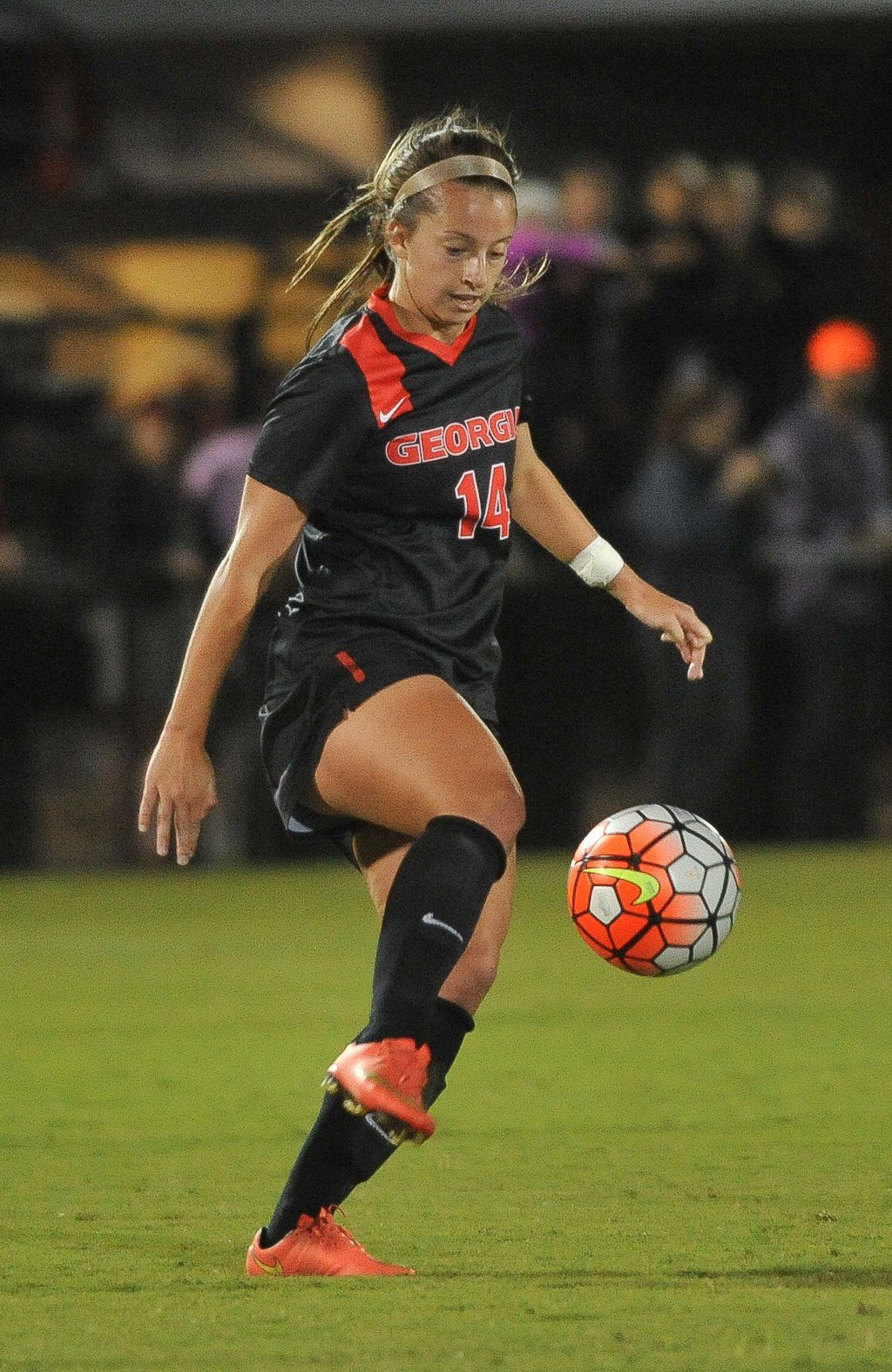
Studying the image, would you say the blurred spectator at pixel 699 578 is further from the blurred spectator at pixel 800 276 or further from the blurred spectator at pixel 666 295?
the blurred spectator at pixel 800 276

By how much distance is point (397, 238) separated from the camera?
386cm

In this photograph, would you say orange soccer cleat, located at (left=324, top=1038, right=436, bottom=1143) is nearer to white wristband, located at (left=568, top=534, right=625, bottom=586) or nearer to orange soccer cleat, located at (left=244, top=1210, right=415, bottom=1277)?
orange soccer cleat, located at (left=244, top=1210, right=415, bottom=1277)

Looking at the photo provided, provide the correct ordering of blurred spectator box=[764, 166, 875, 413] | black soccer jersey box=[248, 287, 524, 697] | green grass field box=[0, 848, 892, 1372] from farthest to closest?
blurred spectator box=[764, 166, 875, 413], black soccer jersey box=[248, 287, 524, 697], green grass field box=[0, 848, 892, 1372]

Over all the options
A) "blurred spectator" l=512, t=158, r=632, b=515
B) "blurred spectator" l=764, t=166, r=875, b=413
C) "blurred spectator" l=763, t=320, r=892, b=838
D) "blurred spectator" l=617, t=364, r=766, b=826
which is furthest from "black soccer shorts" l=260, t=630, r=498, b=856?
"blurred spectator" l=764, t=166, r=875, b=413

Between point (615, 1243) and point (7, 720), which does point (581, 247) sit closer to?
point (7, 720)

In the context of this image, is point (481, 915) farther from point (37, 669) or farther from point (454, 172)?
point (37, 669)

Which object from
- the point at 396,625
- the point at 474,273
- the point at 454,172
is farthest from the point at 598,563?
the point at 454,172

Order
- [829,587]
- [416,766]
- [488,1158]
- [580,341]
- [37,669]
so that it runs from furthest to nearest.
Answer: [580,341] → [829,587] → [37,669] → [488,1158] → [416,766]

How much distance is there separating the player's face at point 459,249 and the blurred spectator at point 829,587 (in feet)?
23.4

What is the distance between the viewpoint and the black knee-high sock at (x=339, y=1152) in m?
3.62

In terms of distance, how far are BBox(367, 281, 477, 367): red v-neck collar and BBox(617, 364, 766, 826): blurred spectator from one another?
6756 mm

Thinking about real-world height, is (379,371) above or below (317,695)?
above

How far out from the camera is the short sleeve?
366 centimetres

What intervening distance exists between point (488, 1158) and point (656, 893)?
928mm
